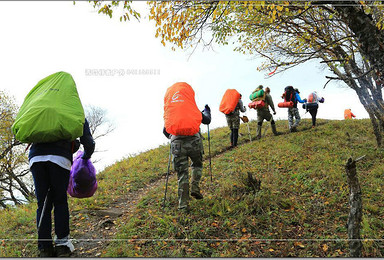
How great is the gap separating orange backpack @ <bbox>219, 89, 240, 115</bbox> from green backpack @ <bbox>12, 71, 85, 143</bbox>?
8.26m

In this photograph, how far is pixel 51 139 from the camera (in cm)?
329

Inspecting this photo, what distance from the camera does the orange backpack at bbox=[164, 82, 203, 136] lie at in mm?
4750

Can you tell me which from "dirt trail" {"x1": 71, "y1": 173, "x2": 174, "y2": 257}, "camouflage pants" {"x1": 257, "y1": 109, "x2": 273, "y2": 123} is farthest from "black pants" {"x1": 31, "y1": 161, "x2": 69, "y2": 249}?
"camouflage pants" {"x1": 257, "y1": 109, "x2": 273, "y2": 123}

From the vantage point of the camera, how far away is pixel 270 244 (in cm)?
401

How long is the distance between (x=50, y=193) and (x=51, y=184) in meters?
0.18

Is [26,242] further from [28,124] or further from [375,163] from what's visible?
Answer: [375,163]

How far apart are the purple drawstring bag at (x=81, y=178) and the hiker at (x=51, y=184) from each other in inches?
27.7

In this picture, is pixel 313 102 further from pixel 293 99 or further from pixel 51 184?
pixel 51 184

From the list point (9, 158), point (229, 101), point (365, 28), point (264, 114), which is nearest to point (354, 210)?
point (365, 28)

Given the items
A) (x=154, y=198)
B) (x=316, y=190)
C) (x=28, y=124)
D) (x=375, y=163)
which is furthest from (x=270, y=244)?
(x=375, y=163)

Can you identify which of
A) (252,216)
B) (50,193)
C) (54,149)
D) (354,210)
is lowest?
(252,216)

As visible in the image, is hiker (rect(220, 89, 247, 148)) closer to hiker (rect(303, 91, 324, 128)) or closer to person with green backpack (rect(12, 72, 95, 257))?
hiker (rect(303, 91, 324, 128))

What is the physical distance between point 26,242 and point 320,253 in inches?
210

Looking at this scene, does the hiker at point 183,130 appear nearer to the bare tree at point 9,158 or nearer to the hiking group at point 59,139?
the hiking group at point 59,139
